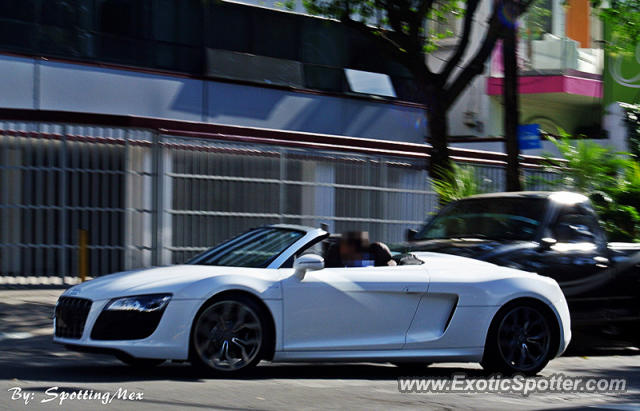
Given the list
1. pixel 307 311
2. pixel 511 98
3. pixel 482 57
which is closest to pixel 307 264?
pixel 307 311

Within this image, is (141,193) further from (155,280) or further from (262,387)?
(262,387)

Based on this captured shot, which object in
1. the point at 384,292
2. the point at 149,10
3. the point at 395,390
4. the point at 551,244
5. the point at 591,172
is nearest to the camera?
the point at 395,390

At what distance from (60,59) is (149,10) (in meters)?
2.68

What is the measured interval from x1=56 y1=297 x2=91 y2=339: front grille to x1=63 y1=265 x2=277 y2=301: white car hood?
0.20 ft

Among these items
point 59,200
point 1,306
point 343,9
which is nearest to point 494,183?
point 343,9

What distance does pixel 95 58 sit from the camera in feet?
71.3

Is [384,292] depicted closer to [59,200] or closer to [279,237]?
[279,237]

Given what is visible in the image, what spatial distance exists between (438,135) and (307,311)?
7.61 meters

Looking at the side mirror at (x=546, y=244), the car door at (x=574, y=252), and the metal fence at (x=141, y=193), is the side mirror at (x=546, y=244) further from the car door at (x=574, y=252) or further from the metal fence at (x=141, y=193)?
the metal fence at (x=141, y=193)

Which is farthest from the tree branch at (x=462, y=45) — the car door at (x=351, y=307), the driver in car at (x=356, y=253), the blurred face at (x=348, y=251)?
the car door at (x=351, y=307)

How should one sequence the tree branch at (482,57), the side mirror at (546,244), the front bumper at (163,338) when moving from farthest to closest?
the tree branch at (482,57) → the side mirror at (546,244) → the front bumper at (163,338)

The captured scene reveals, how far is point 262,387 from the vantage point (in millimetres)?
7871

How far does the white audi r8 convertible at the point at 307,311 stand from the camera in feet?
26.4

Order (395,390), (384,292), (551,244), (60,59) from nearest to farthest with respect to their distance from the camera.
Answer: (395,390), (384,292), (551,244), (60,59)
